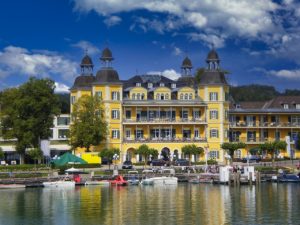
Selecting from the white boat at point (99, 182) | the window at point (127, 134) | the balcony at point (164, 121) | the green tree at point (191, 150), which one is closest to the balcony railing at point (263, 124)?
the balcony at point (164, 121)

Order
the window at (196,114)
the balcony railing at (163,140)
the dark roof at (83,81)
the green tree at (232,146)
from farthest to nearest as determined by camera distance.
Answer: the dark roof at (83,81), the window at (196,114), the balcony railing at (163,140), the green tree at (232,146)

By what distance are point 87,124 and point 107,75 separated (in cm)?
1060

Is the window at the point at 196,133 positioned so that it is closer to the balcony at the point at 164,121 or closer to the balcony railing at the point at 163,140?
the balcony railing at the point at 163,140

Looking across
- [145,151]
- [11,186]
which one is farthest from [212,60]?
[11,186]

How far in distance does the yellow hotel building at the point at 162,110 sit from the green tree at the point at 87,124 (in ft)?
14.9

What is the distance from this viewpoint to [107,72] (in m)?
103

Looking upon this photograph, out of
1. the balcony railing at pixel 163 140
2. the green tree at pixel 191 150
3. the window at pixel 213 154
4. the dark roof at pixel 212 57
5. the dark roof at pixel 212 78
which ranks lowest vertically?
the window at pixel 213 154

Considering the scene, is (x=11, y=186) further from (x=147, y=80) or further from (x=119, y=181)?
(x=147, y=80)

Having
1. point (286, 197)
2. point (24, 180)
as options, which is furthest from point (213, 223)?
point (24, 180)

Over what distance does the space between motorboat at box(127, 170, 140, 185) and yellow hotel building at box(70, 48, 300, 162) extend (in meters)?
17.2

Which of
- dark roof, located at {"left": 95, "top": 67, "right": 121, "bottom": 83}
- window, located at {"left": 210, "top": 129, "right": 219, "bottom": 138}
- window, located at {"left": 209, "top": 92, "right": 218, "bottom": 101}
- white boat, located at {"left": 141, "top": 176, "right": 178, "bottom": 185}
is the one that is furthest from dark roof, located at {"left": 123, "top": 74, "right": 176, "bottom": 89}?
white boat, located at {"left": 141, "top": 176, "right": 178, "bottom": 185}

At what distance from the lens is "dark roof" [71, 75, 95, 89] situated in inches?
4198

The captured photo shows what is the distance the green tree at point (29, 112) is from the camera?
92750 millimetres

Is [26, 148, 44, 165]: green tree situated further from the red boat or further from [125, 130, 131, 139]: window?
[125, 130, 131, 139]: window
